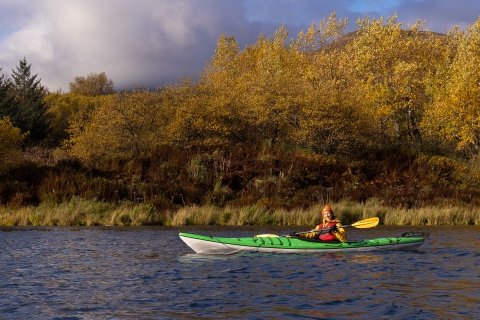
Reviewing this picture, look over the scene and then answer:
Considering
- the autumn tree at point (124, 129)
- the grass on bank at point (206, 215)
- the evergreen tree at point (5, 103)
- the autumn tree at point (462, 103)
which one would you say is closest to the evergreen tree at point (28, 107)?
the evergreen tree at point (5, 103)

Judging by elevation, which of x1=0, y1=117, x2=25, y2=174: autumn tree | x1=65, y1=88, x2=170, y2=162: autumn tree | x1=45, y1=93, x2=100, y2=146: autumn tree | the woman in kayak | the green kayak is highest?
x1=45, y1=93, x2=100, y2=146: autumn tree

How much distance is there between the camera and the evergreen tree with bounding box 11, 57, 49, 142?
4712 cm

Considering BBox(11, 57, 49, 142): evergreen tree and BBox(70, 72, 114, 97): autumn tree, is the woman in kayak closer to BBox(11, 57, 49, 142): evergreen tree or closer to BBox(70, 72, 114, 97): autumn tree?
BBox(11, 57, 49, 142): evergreen tree

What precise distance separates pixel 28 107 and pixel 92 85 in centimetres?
2753

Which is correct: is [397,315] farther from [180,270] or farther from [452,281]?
[180,270]

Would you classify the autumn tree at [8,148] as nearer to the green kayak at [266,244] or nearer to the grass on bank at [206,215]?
the grass on bank at [206,215]

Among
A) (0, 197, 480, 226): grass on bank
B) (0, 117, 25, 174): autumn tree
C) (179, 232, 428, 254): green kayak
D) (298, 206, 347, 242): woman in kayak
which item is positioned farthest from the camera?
(0, 117, 25, 174): autumn tree

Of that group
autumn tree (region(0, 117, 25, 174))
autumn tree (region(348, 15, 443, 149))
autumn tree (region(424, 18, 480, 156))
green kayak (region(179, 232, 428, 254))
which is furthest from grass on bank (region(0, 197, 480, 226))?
autumn tree (region(348, 15, 443, 149))

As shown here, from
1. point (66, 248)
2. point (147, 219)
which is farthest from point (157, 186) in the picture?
point (66, 248)

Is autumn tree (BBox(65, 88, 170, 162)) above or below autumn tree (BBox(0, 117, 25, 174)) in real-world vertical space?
above

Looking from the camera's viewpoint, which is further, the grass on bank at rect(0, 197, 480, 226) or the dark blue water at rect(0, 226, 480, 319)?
the grass on bank at rect(0, 197, 480, 226)

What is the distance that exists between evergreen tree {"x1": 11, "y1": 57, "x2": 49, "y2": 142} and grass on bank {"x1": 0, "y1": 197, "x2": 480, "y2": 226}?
2219 cm

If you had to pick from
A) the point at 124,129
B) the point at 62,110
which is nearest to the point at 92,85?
the point at 62,110

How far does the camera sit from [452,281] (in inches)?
479
